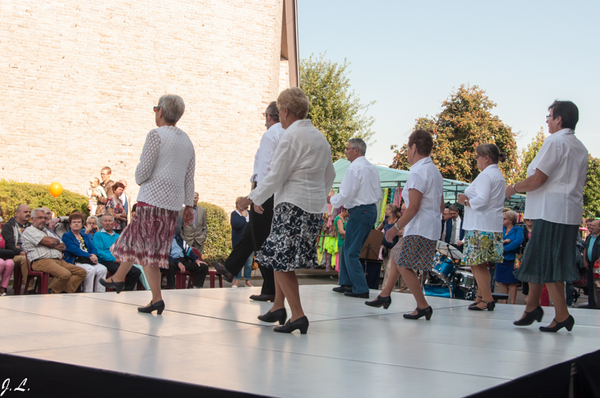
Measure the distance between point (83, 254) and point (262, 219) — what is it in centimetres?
369

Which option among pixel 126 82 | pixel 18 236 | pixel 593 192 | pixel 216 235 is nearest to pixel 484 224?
pixel 18 236

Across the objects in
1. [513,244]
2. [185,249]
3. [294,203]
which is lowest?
[185,249]

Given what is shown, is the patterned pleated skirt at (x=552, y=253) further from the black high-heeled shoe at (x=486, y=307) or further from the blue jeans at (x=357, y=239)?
the blue jeans at (x=357, y=239)

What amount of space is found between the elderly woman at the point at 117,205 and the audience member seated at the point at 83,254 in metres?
2.78

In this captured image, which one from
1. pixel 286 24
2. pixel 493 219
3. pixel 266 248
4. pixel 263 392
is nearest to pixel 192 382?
pixel 263 392

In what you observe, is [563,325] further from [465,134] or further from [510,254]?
[465,134]

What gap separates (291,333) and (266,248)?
0.65 m

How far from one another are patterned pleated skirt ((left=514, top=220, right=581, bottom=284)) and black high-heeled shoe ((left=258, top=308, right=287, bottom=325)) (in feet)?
5.93

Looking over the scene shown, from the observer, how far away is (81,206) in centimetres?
1316

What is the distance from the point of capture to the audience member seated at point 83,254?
7648 millimetres

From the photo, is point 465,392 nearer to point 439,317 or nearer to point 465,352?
point 465,352

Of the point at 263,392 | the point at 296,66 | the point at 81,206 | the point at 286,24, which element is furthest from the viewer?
the point at 296,66

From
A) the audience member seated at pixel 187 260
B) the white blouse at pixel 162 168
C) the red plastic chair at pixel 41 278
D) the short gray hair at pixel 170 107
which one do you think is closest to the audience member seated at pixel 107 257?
the audience member seated at pixel 187 260

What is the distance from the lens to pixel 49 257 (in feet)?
24.1
